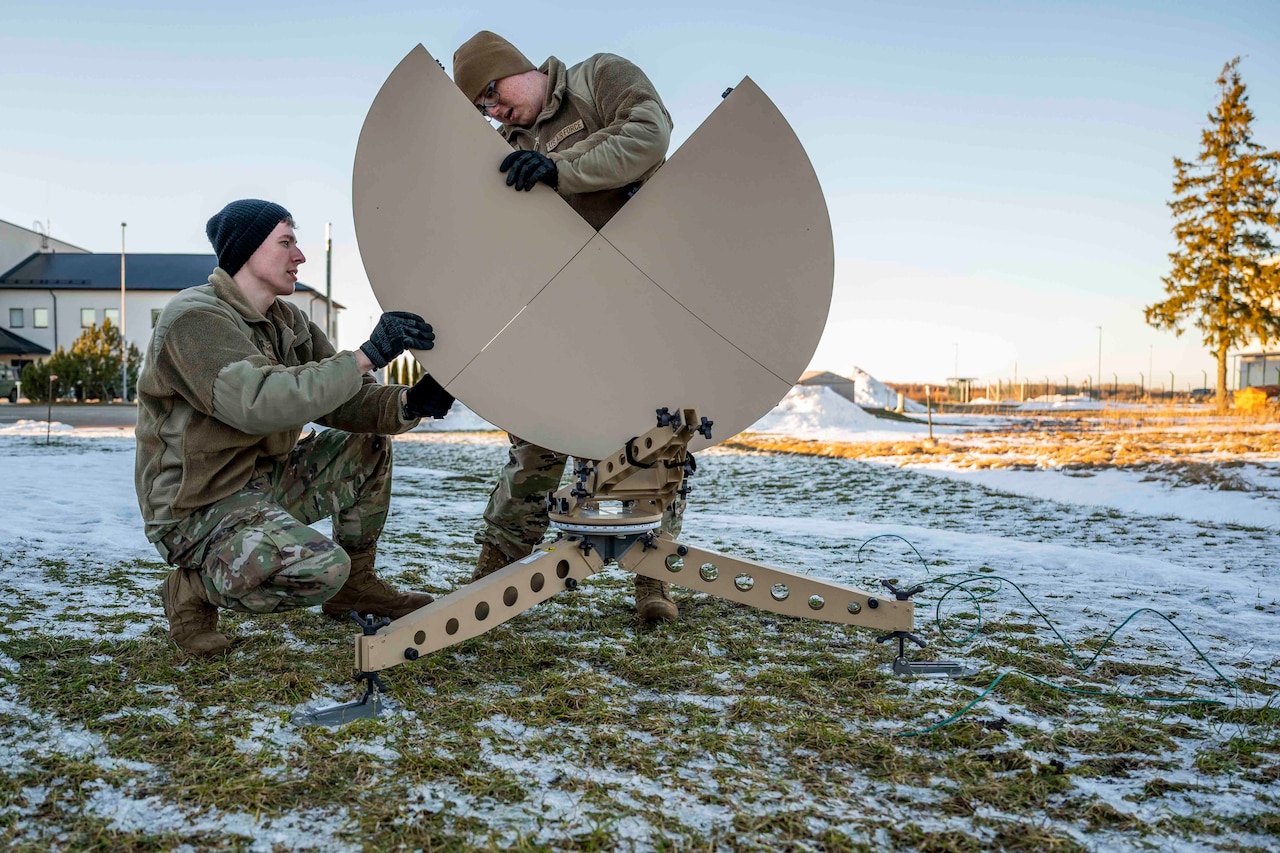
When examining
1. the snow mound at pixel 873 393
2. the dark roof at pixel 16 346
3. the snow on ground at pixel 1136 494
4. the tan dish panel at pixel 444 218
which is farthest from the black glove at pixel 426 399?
the dark roof at pixel 16 346

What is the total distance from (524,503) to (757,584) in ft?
3.55

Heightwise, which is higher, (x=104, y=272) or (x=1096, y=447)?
(x=104, y=272)

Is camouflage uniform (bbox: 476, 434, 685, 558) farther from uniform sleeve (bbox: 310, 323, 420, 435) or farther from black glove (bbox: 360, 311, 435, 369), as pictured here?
black glove (bbox: 360, 311, 435, 369)

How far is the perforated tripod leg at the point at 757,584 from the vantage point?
8.80 ft

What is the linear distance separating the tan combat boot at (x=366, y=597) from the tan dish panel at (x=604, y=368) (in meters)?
0.90

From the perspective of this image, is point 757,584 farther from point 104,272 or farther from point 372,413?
point 104,272

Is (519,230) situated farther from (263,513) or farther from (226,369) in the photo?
(263,513)

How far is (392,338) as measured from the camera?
2453 millimetres

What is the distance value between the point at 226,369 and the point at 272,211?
0.64 metres

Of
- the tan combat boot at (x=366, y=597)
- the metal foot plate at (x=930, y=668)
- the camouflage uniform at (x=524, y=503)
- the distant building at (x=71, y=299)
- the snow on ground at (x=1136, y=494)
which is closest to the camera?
the metal foot plate at (x=930, y=668)

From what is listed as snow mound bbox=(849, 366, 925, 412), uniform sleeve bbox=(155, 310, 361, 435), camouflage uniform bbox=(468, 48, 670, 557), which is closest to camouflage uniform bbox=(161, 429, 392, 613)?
uniform sleeve bbox=(155, 310, 361, 435)

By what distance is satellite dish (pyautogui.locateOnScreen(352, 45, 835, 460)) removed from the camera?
8.29ft

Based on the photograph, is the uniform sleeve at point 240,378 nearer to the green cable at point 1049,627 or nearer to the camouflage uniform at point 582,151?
the camouflage uniform at point 582,151

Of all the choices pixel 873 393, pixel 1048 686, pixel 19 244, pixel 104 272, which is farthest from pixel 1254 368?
pixel 19 244
